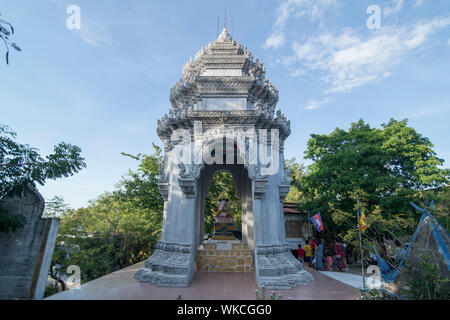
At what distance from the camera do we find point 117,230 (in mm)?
15711

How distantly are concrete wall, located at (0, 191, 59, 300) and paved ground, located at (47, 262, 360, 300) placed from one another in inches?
34.1

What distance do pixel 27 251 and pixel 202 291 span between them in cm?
575

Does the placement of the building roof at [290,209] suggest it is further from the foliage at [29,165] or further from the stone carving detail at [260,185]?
the foliage at [29,165]

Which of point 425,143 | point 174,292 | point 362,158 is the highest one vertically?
point 425,143

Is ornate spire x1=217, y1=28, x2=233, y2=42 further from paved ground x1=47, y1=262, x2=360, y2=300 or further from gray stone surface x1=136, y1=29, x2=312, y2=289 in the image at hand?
paved ground x1=47, y1=262, x2=360, y2=300

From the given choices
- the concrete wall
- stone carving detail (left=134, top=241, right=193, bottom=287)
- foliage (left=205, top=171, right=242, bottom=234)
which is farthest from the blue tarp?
foliage (left=205, top=171, right=242, bottom=234)

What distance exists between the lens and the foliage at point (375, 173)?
13930 mm

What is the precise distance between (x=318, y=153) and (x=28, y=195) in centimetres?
1842

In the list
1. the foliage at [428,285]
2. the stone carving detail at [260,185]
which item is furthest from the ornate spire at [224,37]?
the foliage at [428,285]

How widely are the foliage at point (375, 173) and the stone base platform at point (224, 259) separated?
608 centimetres

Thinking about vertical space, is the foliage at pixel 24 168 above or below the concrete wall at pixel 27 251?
above

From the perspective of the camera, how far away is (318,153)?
61.6 ft
